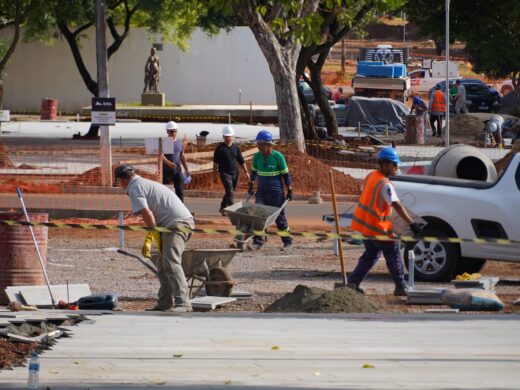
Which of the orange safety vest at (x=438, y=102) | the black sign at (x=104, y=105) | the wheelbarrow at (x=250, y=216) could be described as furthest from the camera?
the orange safety vest at (x=438, y=102)

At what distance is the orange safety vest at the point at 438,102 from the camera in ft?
141

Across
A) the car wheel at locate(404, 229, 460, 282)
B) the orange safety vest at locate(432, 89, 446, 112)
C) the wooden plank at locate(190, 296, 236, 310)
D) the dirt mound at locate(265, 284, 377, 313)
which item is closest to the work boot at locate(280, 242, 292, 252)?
the car wheel at locate(404, 229, 460, 282)

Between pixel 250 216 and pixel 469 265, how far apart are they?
10.1ft

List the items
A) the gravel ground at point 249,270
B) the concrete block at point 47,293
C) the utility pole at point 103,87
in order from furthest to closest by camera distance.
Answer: the utility pole at point 103,87
the gravel ground at point 249,270
the concrete block at point 47,293

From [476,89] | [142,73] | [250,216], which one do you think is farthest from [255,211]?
[142,73]

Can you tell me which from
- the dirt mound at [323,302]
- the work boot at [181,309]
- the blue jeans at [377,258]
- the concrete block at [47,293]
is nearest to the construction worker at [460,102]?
the blue jeans at [377,258]

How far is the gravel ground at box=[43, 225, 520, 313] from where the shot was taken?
14.3 metres

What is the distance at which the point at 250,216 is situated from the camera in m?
16.8

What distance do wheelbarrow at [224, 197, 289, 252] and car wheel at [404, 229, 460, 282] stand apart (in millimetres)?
2291

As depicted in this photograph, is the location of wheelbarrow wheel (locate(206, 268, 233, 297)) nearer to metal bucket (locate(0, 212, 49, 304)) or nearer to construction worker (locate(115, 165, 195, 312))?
construction worker (locate(115, 165, 195, 312))

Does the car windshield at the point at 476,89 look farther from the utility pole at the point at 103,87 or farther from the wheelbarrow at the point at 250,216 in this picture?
the wheelbarrow at the point at 250,216

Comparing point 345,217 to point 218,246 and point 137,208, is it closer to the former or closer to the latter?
point 218,246

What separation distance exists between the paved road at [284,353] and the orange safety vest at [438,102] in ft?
103

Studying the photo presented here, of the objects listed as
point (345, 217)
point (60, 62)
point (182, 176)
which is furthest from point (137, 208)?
point (60, 62)
